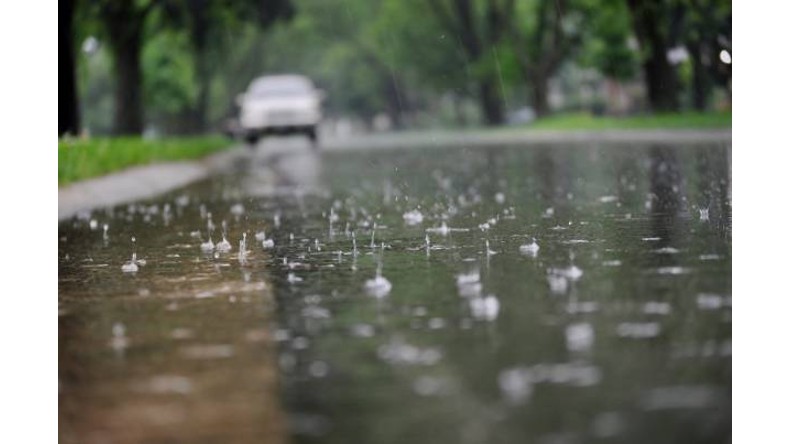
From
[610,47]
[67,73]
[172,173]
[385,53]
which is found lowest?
[172,173]

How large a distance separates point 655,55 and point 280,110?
35.6ft

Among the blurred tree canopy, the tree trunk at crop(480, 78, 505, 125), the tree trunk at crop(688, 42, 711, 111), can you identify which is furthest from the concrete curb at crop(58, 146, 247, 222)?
the tree trunk at crop(480, 78, 505, 125)

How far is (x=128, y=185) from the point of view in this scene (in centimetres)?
2134

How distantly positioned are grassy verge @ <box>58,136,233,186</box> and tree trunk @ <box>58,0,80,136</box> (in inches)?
50.3

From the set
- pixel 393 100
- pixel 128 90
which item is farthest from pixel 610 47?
pixel 393 100

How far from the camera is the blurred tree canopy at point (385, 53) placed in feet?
119

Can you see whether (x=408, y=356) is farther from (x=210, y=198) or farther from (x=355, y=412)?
(x=210, y=198)

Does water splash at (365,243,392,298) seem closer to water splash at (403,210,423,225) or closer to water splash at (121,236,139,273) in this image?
water splash at (121,236,139,273)

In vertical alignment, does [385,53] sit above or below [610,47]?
above

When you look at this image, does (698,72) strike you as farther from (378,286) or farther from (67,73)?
(378,286)

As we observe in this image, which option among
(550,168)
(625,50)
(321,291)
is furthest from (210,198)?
(625,50)

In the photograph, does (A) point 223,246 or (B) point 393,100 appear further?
(B) point 393,100

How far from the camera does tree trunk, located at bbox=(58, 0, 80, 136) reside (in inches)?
1072

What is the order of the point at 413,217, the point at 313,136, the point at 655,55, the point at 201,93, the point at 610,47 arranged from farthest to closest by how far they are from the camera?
the point at 201,93
the point at 610,47
the point at 313,136
the point at 655,55
the point at 413,217
